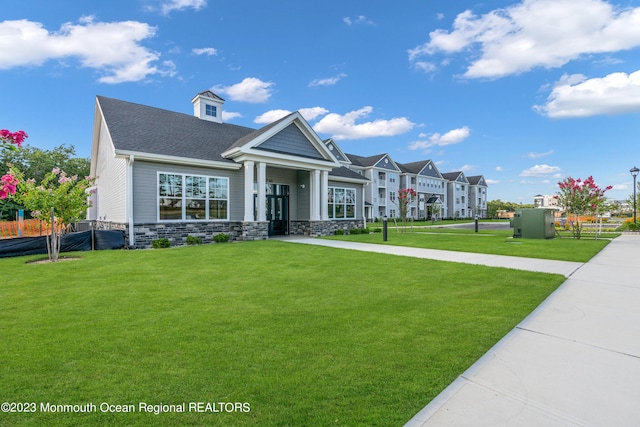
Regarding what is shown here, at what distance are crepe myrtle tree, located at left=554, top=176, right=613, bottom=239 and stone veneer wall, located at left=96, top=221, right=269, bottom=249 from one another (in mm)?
15501

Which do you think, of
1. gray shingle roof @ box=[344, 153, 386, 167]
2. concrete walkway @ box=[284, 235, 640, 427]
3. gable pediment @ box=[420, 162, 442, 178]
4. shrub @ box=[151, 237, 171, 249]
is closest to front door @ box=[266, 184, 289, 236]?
shrub @ box=[151, 237, 171, 249]

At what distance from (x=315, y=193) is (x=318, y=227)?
6.26 ft

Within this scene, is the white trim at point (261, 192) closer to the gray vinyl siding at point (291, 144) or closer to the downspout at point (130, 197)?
→ the gray vinyl siding at point (291, 144)

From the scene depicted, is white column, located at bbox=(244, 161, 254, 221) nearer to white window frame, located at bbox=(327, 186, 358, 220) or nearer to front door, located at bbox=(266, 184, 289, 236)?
front door, located at bbox=(266, 184, 289, 236)

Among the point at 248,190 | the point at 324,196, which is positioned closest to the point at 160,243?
the point at 248,190

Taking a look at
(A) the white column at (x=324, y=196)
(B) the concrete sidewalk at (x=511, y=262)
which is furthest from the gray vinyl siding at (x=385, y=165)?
(B) the concrete sidewalk at (x=511, y=262)

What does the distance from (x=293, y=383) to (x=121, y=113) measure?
16.3m

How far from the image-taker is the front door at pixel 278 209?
1756 cm

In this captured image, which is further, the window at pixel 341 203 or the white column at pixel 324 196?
the window at pixel 341 203

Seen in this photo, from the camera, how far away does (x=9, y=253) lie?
398 inches

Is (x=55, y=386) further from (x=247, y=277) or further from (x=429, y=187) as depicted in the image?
(x=429, y=187)

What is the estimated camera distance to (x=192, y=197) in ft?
45.0

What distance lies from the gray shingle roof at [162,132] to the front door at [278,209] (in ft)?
11.7

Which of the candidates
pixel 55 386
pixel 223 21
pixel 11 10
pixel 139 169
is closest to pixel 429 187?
pixel 223 21
